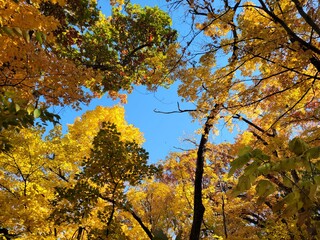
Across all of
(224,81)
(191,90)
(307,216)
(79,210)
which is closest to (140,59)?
(191,90)

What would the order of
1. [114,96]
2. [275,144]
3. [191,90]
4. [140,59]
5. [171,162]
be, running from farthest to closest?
[171,162] → [114,96] → [140,59] → [275,144] → [191,90]

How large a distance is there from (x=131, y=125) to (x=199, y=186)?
25.9 feet

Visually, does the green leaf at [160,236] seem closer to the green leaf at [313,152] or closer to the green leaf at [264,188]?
the green leaf at [264,188]

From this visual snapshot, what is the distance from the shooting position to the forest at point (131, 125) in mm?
1780

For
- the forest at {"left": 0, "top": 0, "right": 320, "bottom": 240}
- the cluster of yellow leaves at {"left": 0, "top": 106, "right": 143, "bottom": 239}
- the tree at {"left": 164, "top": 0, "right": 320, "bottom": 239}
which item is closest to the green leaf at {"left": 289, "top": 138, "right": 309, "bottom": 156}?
the forest at {"left": 0, "top": 0, "right": 320, "bottom": 240}

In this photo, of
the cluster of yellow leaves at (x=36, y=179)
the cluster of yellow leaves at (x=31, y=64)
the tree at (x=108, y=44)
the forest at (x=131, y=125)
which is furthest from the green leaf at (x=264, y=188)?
the cluster of yellow leaves at (x=36, y=179)

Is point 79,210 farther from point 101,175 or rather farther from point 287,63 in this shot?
point 287,63

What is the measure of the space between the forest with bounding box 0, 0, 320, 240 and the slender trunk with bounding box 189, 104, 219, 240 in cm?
2

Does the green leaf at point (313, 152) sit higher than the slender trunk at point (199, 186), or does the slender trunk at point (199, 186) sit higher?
the slender trunk at point (199, 186)

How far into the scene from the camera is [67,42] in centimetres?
863

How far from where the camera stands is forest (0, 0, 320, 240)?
5.84ft

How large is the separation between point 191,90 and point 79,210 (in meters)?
3.16

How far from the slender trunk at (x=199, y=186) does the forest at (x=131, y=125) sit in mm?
22

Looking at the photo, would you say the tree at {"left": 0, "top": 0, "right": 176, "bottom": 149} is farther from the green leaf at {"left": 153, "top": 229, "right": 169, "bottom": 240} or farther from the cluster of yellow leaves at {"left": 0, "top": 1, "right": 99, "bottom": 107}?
the green leaf at {"left": 153, "top": 229, "right": 169, "bottom": 240}
